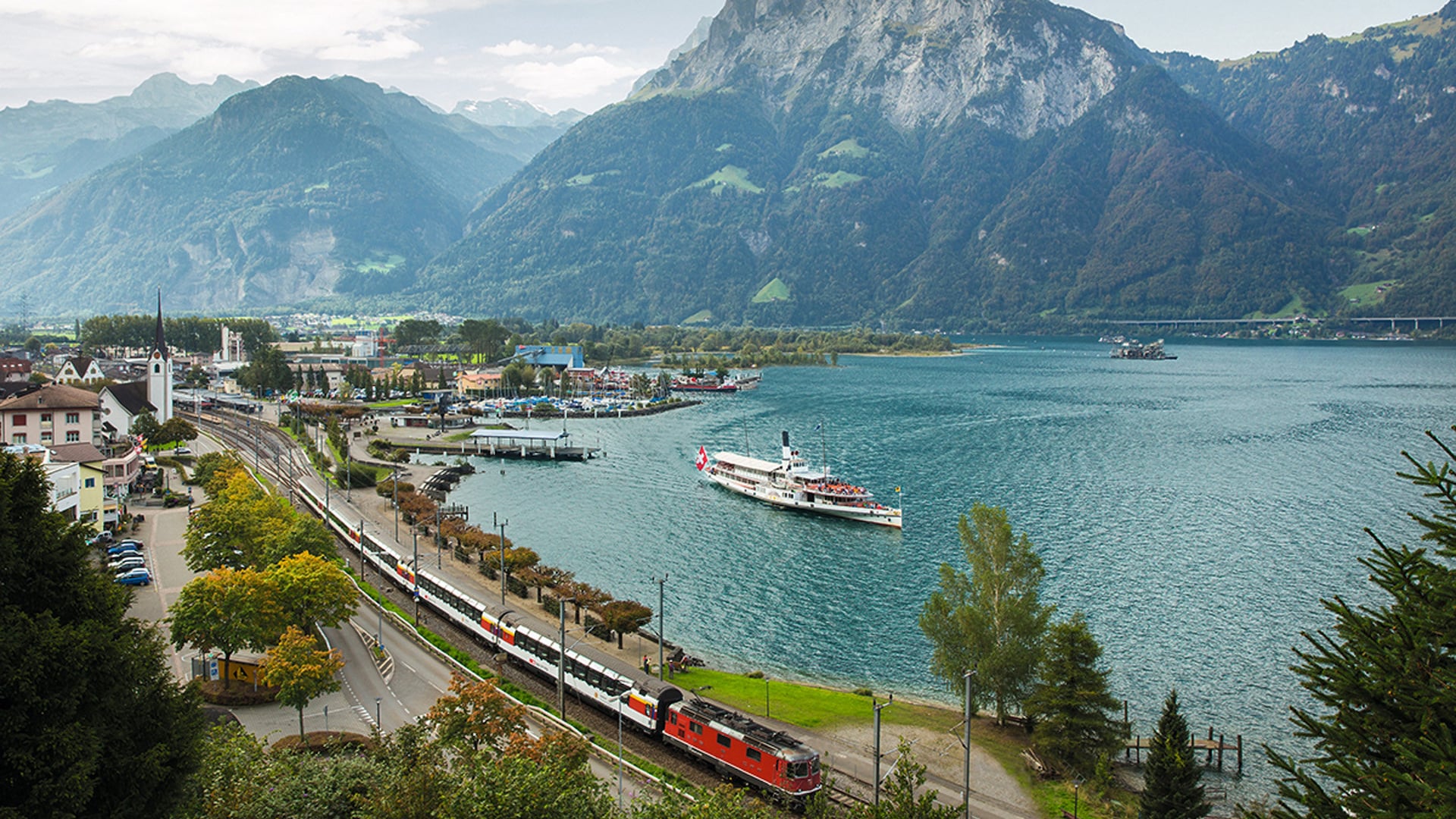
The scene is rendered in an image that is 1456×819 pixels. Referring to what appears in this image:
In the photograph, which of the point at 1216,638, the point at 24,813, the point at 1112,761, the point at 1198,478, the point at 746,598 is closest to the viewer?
the point at 24,813

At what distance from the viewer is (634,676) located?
27.3 metres

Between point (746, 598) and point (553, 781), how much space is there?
27.7 metres

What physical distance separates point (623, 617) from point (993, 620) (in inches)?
512

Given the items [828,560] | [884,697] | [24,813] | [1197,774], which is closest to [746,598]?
[828,560]

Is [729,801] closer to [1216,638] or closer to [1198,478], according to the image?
[1216,638]

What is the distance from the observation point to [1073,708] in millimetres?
25062

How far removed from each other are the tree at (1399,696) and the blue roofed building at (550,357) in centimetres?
13326

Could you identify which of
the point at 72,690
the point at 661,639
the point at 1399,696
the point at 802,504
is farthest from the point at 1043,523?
the point at 72,690

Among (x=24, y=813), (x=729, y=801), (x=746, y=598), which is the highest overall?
(x=24, y=813)

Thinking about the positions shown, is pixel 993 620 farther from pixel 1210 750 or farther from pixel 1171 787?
pixel 1171 787

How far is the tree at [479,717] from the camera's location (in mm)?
21141

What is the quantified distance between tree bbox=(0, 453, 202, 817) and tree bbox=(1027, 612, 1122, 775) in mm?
20488

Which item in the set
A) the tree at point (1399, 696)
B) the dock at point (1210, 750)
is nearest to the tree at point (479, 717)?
the tree at point (1399, 696)

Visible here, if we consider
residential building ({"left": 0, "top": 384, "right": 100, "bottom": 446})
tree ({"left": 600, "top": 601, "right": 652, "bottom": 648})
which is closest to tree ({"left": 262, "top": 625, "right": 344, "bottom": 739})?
tree ({"left": 600, "top": 601, "right": 652, "bottom": 648})
